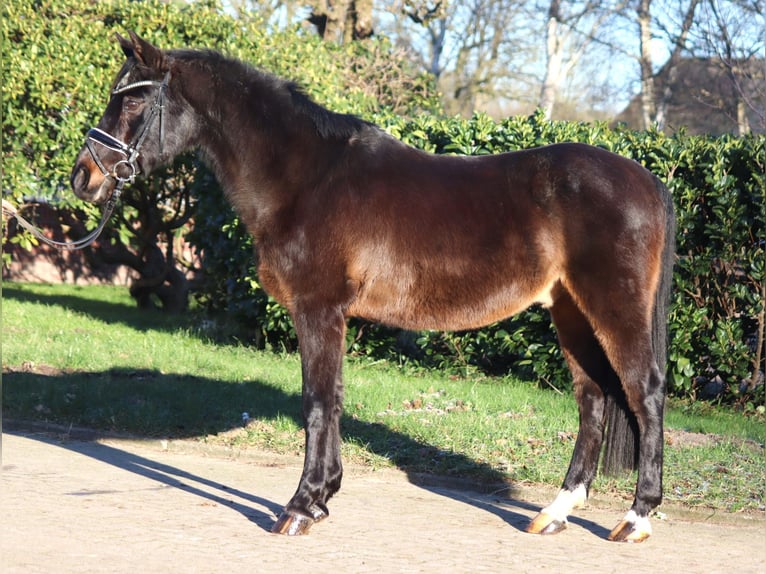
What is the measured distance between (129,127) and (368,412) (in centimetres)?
346

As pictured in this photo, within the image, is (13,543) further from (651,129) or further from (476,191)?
(651,129)

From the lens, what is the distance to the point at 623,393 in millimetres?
5512

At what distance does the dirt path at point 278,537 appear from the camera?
4609mm

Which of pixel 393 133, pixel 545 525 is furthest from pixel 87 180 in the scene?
pixel 393 133

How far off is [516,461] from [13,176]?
8.54 metres

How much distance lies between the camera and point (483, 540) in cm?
513

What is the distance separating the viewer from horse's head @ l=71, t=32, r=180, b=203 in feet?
17.8

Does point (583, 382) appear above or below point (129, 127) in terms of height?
below

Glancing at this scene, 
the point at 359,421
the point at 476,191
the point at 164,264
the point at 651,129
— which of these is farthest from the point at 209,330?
the point at 476,191

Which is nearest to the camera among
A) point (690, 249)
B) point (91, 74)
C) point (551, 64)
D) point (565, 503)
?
point (565, 503)

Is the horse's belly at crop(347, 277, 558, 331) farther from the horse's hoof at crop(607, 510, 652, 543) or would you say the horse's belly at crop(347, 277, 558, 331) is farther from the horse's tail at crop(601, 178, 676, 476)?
the horse's hoof at crop(607, 510, 652, 543)

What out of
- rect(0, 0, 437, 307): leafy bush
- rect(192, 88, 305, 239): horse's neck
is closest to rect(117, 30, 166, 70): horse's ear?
rect(192, 88, 305, 239): horse's neck

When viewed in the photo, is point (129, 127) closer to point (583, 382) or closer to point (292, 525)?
point (292, 525)

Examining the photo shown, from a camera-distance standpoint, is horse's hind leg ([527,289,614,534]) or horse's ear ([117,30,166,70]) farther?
horse's hind leg ([527,289,614,534])
